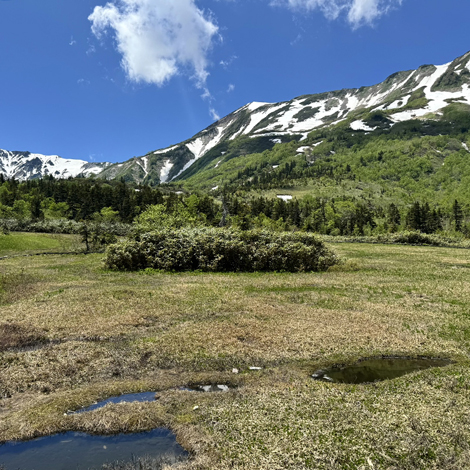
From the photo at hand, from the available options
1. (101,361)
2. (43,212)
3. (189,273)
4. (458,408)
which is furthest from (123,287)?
(43,212)

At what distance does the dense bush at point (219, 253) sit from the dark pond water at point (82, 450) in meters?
22.8

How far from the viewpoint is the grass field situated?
6184 millimetres

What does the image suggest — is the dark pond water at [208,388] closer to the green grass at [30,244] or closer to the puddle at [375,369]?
the puddle at [375,369]

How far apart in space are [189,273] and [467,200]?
17244 centimetres

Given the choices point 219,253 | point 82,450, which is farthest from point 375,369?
point 219,253

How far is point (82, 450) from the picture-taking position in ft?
20.2

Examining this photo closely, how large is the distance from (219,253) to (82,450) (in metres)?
23.9

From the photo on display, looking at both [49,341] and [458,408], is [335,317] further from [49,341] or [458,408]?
[49,341]

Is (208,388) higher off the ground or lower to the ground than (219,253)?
lower

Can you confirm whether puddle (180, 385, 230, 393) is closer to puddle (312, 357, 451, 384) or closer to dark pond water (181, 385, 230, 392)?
dark pond water (181, 385, 230, 392)

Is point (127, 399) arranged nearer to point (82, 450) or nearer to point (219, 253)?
point (82, 450)

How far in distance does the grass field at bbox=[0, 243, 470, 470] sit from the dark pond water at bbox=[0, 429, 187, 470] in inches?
9.9

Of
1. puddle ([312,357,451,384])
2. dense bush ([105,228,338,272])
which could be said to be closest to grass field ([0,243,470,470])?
puddle ([312,357,451,384])

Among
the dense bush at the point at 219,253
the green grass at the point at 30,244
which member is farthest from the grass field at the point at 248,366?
the green grass at the point at 30,244
